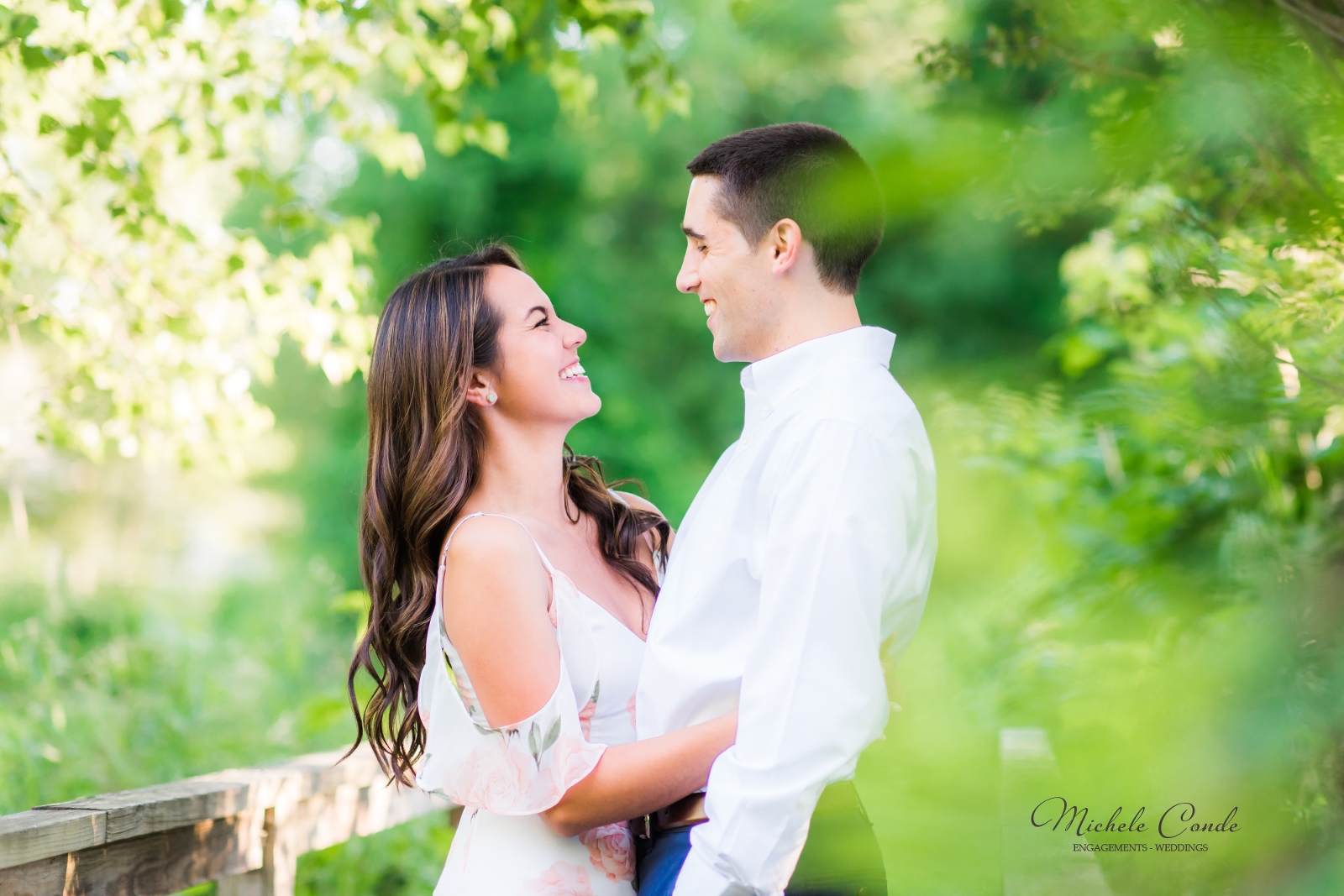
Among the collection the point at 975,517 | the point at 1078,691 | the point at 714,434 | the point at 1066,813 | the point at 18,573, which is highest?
the point at 975,517

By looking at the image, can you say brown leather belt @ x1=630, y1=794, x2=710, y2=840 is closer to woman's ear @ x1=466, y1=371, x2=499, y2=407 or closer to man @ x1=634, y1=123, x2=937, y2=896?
man @ x1=634, y1=123, x2=937, y2=896

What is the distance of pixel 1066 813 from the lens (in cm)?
87

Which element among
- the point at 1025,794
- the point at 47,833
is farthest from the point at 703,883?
the point at 47,833

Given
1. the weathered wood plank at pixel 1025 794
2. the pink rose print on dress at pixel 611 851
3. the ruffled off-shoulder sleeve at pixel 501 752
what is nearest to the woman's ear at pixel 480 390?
the ruffled off-shoulder sleeve at pixel 501 752

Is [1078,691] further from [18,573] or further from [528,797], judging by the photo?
[18,573]

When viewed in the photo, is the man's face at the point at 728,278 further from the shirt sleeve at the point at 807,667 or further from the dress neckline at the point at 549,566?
the dress neckline at the point at 549,566

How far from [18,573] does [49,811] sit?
189 inches

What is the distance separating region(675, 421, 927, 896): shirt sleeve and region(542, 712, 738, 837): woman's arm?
0.16 m

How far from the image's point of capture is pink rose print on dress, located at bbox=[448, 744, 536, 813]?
187 centimetres

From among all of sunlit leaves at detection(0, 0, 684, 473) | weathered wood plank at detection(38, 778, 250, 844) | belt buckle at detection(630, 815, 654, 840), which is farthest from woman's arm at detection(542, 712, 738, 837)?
sunlit leaves at detection(0, 0, 684, 473)

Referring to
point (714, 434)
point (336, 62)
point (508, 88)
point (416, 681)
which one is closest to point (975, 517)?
point (416, 681)

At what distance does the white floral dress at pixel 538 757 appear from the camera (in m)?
1.86

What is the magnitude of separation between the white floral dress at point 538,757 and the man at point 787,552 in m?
0.12

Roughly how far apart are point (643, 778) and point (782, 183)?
3.21 ft
